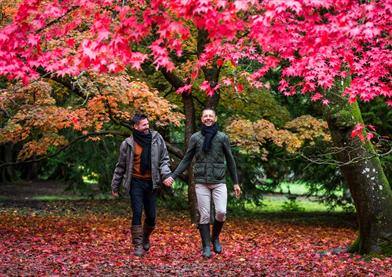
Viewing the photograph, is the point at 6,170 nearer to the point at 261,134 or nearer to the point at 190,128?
the point at 190,128

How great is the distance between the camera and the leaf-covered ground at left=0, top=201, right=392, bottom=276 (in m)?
7.25

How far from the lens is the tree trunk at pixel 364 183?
27.9 ft

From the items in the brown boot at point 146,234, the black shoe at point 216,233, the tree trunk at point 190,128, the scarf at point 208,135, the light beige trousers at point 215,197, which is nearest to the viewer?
the scarf at point 208,135

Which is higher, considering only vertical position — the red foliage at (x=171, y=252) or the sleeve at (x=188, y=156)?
the sleeve at (x=188, y=156)

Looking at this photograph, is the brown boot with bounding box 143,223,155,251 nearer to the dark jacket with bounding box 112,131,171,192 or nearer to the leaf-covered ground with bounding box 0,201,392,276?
the leaf-covered ground with bounding box 0,201,392,276

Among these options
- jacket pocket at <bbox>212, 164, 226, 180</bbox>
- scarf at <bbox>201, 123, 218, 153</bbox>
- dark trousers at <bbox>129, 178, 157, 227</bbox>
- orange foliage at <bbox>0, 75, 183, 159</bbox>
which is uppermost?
orange foliage at <bbox>0, 75, 183, 159</bbox>

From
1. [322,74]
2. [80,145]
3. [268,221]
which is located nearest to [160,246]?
[322,74]

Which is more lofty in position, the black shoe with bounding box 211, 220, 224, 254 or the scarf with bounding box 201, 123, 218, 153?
the scarf with bounding box 201, 123, 218, 153

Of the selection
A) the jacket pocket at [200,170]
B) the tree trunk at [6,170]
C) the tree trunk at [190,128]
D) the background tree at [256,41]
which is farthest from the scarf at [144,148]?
the tree trunk at [6,170]

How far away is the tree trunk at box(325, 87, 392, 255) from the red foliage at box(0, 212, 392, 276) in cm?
37

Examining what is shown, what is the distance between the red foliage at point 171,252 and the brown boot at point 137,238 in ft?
0.39

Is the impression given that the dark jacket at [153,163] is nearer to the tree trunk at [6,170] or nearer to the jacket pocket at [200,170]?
the jacket pocket at [200,170]

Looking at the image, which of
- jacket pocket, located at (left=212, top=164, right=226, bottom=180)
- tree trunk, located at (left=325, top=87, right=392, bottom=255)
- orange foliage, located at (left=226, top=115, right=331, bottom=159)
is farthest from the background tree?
orange foliage, located at (left=226, top=115, right=331, bottom=159)

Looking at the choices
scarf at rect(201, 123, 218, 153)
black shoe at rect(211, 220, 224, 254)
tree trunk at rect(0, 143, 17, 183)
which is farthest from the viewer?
tree trunk at rect(0, 143, 17, 183)
